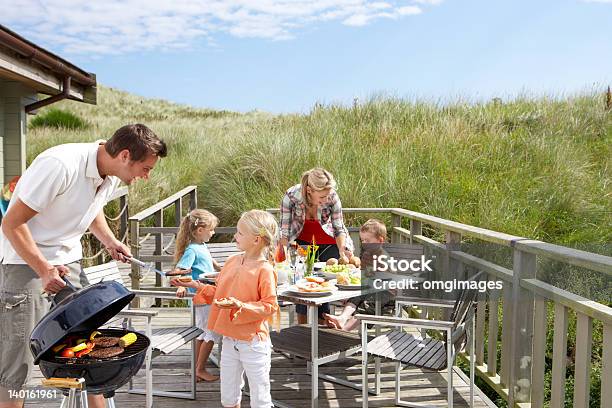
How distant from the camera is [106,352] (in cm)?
223

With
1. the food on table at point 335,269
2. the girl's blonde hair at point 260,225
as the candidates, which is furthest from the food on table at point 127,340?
the food on table at point 335,269

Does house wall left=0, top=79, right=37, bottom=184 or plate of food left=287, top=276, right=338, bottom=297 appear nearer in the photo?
plate of food left=287, top=276, right=338, bottom=297

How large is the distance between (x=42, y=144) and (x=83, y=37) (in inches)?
2278

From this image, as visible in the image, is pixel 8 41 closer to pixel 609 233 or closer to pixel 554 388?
pixel 554 388

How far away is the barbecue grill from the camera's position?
2.04 m

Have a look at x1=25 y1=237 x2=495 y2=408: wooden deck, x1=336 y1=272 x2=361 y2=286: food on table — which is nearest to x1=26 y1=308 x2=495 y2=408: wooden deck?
x1=25 y1=237 x2=495 y2=408: wooden deck

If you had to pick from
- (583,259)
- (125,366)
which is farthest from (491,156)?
(125,366)

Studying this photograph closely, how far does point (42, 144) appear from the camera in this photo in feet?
58.8

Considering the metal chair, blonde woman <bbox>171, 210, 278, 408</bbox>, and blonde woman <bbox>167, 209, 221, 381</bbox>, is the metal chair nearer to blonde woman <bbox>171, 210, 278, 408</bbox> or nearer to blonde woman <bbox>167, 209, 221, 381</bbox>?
blonde woman <bbox>171, 210, 278, 408</bbox>

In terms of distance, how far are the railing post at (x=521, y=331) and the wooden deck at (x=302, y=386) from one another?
442mm

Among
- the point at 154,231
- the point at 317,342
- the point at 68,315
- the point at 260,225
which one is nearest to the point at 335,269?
the point at 317,342

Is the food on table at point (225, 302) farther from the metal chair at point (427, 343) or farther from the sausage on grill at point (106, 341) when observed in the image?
the metal chair at point (427, 343)

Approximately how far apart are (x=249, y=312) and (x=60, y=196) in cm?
105

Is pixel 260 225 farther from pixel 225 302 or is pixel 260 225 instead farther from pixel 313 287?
pixel 313 287
